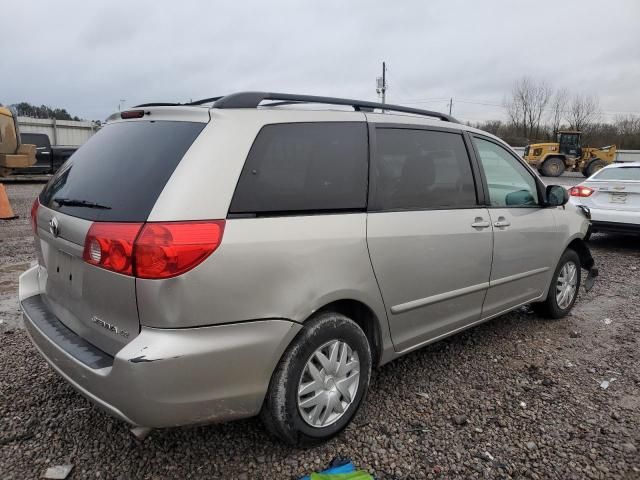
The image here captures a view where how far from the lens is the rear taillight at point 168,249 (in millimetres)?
1934

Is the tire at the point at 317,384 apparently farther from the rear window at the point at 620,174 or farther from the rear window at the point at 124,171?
the rear window at the point at 620,174

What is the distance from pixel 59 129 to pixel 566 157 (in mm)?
28719

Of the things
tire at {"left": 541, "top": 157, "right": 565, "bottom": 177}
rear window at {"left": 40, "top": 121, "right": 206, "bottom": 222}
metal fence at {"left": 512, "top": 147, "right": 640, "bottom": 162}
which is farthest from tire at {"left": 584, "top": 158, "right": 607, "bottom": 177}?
rear window at {"left": 40, "top": 121, "right": 206, "bottom": 222}

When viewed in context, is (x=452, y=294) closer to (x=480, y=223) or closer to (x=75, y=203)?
(x=480, y=223)

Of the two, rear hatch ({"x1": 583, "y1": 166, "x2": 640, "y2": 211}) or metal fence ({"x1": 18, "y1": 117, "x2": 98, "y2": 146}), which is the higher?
metal fence ({"x1": 18, "y1": 117, "x2": 98, "y2": 146})

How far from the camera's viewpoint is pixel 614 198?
748 centimetres

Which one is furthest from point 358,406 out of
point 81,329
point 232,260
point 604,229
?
point 604,229

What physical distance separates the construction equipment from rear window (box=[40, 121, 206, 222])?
89.9 ft

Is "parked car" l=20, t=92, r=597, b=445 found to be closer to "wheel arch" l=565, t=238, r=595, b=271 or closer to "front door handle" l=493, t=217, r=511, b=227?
"front door handle" l=493, t=217, r=511, b=227

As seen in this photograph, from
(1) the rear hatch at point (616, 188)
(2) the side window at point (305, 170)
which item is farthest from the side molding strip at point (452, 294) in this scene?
(1) the rear hatch at point (616, 188)

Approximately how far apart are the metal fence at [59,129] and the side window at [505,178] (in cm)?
2735

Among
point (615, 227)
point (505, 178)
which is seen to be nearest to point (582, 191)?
point (615, 227)

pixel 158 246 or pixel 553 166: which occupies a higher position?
pixel 553 166

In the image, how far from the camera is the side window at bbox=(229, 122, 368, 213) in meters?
2.21
